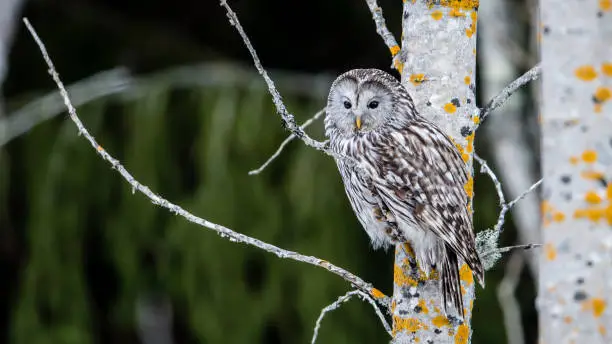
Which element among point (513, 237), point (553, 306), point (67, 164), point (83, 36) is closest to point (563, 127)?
point (553, 306)

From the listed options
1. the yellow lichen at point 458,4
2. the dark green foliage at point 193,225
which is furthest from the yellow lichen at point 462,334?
the dark green foliage at point 193,225

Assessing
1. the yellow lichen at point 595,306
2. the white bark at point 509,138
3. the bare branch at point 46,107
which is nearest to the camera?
the yellow lichen at point 595,306

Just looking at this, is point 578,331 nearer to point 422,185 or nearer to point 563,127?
point 563,127

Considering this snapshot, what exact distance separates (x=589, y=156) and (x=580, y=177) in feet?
0.12

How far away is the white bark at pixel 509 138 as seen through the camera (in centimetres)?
632

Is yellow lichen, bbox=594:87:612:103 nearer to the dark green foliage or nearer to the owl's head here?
the owl's head

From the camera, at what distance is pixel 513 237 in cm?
645

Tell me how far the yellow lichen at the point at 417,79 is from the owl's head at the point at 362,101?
65 cm

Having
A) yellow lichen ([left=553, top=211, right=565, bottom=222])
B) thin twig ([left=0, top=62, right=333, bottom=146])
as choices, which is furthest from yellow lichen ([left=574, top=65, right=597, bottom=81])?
thin twig ([left=0, top=62, right=333, bottom=146])

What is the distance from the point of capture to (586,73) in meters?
1.78

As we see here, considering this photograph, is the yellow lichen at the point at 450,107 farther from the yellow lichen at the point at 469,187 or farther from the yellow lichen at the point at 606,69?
the yellow lichen at the point at 606,69

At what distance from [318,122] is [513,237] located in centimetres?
160

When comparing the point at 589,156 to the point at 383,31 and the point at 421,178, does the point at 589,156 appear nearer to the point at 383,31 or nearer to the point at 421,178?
the point at 383,31

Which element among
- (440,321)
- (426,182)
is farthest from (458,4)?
(440,321)
